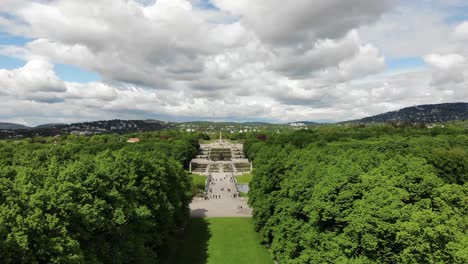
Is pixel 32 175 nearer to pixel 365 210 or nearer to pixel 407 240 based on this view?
pixel 365 210

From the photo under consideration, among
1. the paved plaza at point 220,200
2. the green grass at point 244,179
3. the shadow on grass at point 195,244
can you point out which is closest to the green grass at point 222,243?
the shadow on grass at point 195,244

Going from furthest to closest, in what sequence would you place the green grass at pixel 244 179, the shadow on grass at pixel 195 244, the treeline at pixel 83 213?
the green grass at pixel 244 179 < the shadow on grass at pixel 195 244 < the treeline at pixel 83 213

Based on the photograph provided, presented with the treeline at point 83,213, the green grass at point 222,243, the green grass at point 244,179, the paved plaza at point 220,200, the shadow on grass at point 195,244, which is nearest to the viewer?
the treeline at point 83,213

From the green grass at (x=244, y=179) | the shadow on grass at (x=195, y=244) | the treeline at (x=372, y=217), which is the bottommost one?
the green grass at (x=244, y=179)

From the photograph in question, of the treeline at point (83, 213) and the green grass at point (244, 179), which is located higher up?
the treeline at point (83, 213)

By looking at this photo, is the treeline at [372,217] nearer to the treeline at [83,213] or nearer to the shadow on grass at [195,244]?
the shadow on grass at [195,244]

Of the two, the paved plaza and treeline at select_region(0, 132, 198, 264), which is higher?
treeline at select_region(0, 132, 198, 264)

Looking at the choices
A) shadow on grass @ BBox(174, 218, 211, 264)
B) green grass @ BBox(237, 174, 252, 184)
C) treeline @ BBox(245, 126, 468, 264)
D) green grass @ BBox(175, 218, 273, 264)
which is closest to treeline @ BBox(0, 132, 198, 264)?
shadow on grass @ BBox(174, 218, 211, 264)

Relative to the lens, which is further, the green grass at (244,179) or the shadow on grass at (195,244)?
the green grass at (244,179)

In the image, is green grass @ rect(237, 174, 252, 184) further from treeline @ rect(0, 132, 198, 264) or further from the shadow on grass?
treeline @ rect(0, 132, 198, 264)
